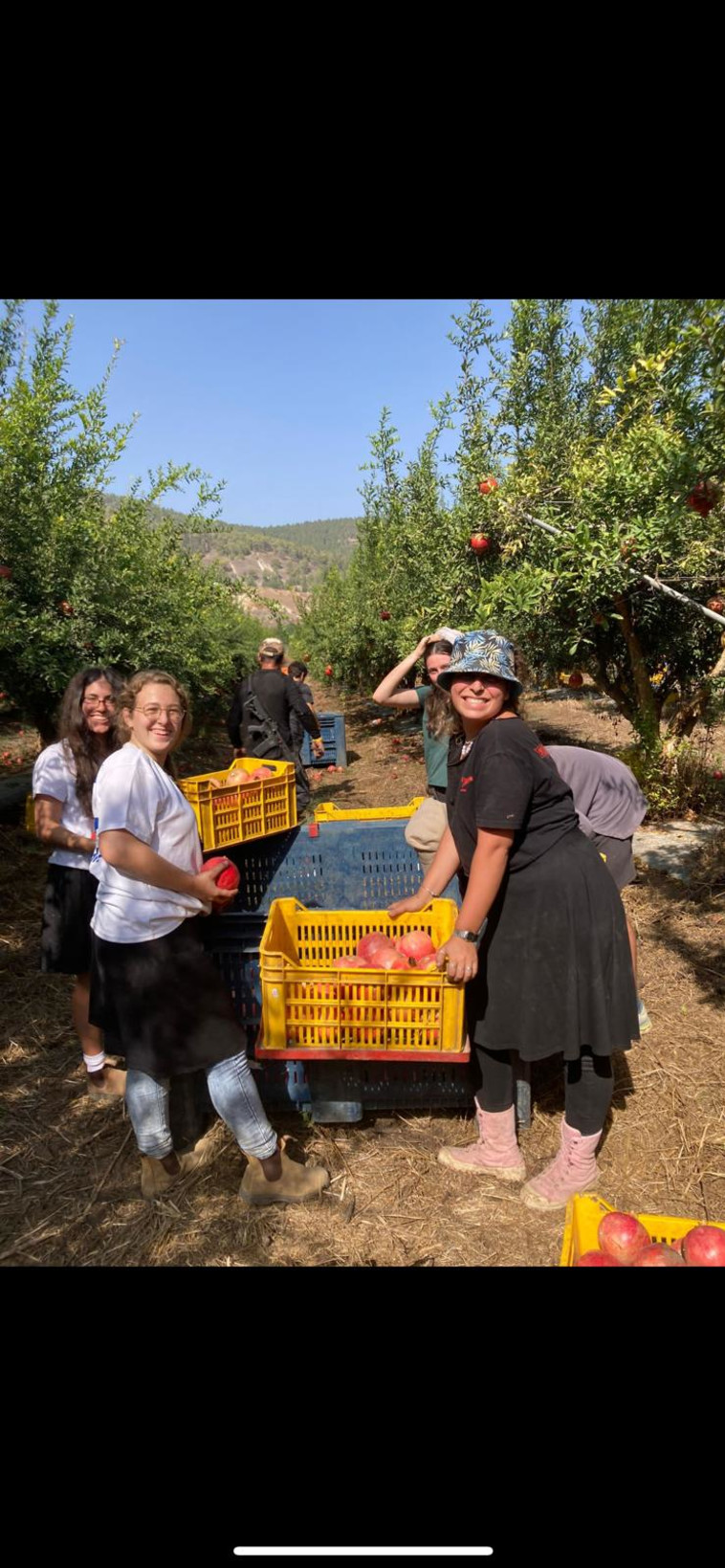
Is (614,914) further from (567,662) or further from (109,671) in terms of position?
(567,662)

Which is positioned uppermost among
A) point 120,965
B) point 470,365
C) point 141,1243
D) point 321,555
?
point 321,555

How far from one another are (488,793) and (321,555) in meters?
150

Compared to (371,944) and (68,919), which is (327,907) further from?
(68,919)

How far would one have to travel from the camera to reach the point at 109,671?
337 cm

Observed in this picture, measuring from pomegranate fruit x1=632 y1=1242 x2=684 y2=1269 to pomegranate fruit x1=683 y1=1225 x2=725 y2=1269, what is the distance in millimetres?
31

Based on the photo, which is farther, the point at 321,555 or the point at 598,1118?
the point at 321,555

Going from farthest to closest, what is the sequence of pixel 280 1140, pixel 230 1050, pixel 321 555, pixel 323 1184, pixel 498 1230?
1. pixel 321 555
2. pixel 280 1140
3. pixel 323 1184
4. pixel 498 1230
5. pixel 230 1050

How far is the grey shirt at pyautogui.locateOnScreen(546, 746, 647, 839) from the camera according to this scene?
11.1 ft

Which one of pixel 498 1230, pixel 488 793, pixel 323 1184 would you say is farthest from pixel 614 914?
pixel 323 1184

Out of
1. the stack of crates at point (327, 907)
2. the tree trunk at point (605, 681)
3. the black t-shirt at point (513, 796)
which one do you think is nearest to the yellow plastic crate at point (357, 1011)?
the stack of crates at point (327, 907)

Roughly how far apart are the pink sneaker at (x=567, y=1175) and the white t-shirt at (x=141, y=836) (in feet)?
5.26

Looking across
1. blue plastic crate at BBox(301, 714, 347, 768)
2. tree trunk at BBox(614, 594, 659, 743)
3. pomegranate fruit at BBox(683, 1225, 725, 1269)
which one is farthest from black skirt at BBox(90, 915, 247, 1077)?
blue plastic crate at BBox(301, 714, 347, 768)

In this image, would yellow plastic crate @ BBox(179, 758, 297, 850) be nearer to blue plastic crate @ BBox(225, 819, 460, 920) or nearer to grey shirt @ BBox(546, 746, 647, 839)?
blue plastic crate @ BBox(225, 819, 460, 920)

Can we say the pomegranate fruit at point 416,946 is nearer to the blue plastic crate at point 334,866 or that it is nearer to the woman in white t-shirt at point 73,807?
the blue plastic crate at point 334,866
